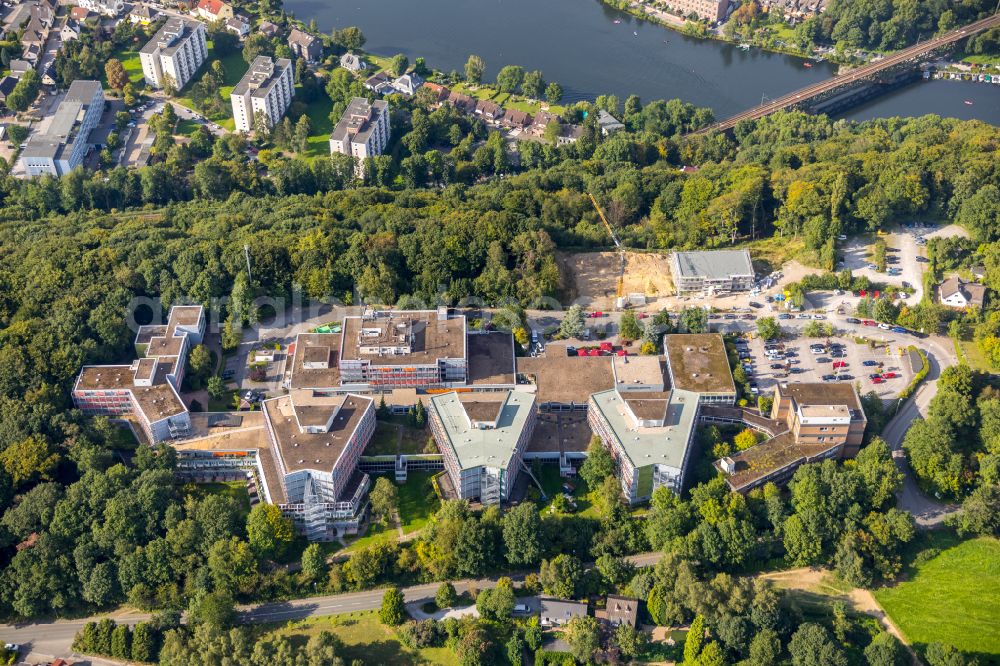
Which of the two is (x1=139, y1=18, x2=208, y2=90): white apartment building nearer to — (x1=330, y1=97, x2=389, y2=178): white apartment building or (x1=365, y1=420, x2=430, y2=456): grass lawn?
(x1=330, y1=97, x2=389, y2=178): white apartment building

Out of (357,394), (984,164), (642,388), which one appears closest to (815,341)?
(642,388)

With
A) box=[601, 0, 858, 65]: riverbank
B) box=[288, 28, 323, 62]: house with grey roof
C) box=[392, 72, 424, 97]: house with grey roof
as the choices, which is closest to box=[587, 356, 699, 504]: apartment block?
box=[392, 72, 424, 97]: house with grey roof

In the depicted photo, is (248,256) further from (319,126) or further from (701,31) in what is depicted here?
(701,31)

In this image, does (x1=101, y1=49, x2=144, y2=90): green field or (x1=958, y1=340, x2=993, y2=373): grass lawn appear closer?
(x1=958, y1=340, x2=993, y2=373): grass lawn

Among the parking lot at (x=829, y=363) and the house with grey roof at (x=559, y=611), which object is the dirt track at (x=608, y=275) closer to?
the parking lot at (x=829, y=363)

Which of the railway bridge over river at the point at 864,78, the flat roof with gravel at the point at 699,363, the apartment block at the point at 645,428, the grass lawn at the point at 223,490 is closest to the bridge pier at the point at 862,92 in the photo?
the railway bridge over river at the point at 864,78
